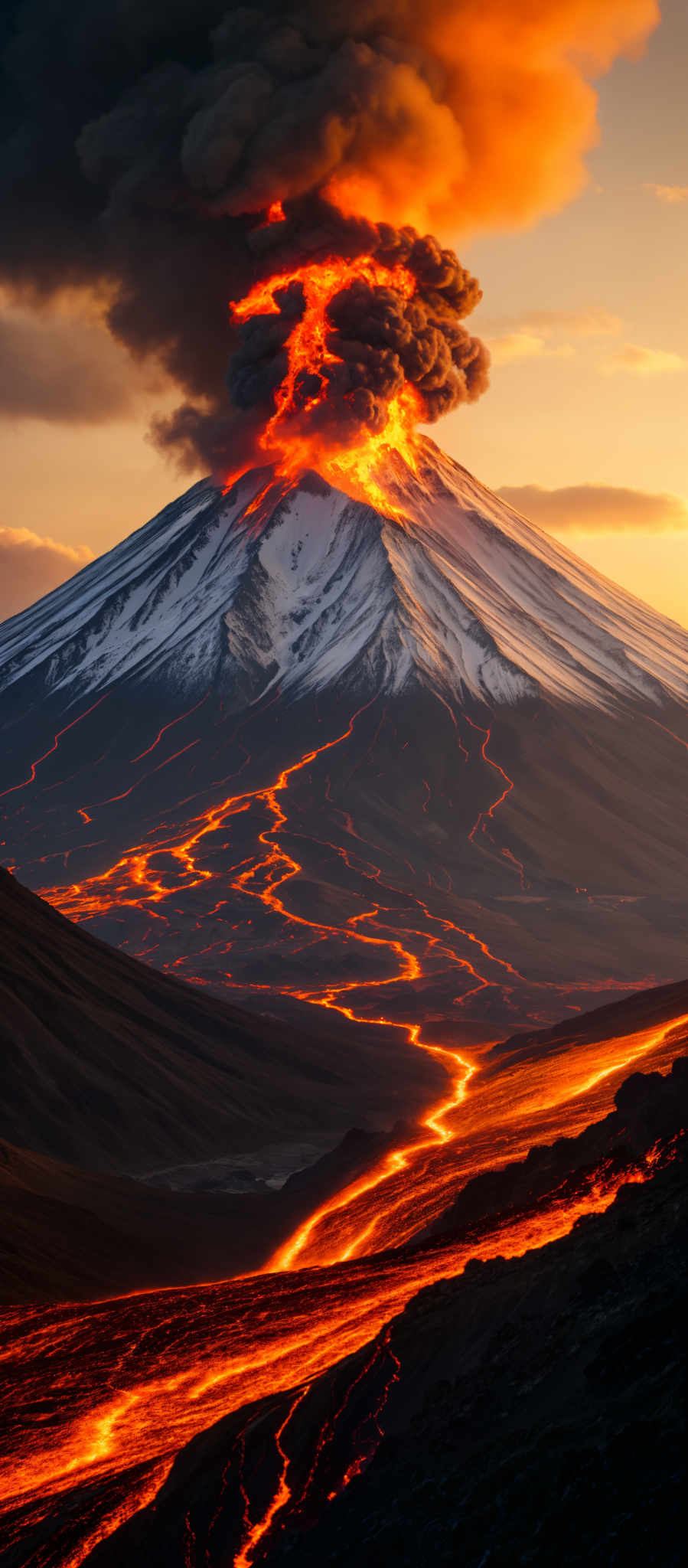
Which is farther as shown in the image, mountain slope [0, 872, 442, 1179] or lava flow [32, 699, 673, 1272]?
mountain slope [0, 872, 442, 1179]

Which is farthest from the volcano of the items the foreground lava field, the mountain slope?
the foreground lava field

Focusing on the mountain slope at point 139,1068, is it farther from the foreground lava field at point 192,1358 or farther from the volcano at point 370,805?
the volcano at point 370,805

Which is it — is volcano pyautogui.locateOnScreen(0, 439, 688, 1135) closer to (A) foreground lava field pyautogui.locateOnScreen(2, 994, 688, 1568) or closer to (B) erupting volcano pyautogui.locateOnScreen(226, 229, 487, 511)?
(B) erupting volcano pyautogui.locateOnScreen(226, 229, 487, 511)

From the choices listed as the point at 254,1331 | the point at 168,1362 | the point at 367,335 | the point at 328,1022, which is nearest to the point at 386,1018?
the point at 328,1022

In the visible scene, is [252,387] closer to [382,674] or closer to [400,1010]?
[382,674]

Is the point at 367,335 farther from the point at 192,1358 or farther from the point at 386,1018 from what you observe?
the point at 192,1358

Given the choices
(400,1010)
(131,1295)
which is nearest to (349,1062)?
(400,1010)
